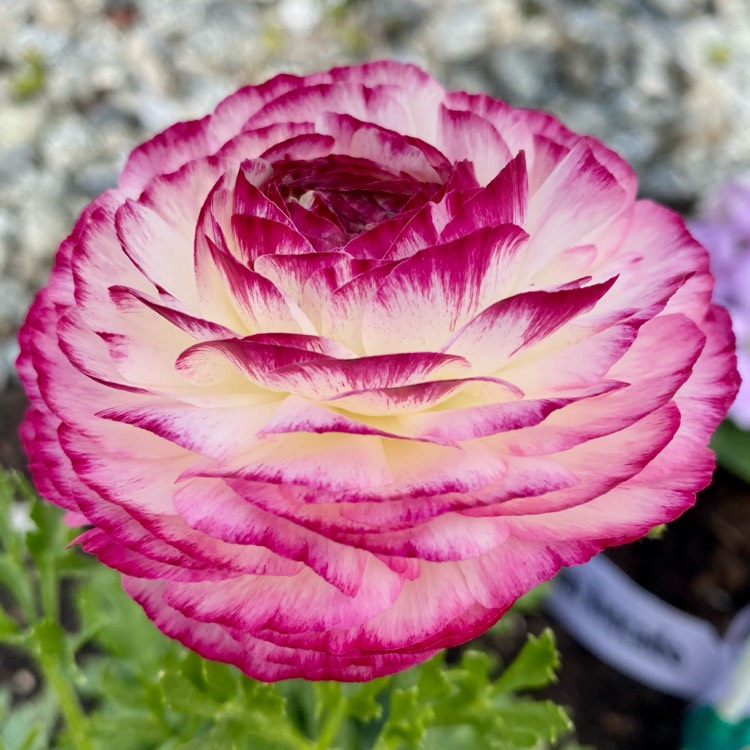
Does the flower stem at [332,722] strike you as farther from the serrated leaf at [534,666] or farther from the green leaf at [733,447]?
the green leaf at [733,447]

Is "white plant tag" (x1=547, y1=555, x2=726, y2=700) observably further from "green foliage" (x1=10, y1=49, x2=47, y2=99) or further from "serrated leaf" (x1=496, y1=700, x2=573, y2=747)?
"green foliage" (x1=10, y1=49, x2=47, y2=99)

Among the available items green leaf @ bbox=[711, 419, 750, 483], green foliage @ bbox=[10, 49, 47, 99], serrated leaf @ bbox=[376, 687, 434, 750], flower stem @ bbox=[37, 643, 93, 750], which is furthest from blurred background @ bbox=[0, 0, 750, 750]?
serrated leaf @ bbox=[376, 687, 434, 750]

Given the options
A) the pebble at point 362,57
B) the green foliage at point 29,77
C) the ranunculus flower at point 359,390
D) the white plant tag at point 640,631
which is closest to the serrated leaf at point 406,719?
the ranunculus flower at point 359,390

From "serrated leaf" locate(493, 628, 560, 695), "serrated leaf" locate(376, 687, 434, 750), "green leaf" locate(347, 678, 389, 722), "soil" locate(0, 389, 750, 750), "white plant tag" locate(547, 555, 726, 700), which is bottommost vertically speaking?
"soil" locate(0, 389, 750, 750)

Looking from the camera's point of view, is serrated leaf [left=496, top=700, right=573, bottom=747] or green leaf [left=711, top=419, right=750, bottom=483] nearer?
serrated leaf [left=496, top=700, right=573, bottom=747]

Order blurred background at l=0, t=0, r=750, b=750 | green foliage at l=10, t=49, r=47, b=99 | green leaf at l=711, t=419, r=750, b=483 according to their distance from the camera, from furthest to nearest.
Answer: green foliage at l=10, t=49, r=47, b=99 < blurred background at l=0, t=0, r=750, b=750 < green leaf at l=711, t=419, r=750, b=483

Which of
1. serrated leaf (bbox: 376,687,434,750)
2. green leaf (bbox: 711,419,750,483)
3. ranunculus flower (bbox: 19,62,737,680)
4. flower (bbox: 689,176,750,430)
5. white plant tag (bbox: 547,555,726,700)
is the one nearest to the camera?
ranunculus flower (bbox: 19,62,737,680)

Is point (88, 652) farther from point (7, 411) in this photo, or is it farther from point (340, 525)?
point (340, 525)
